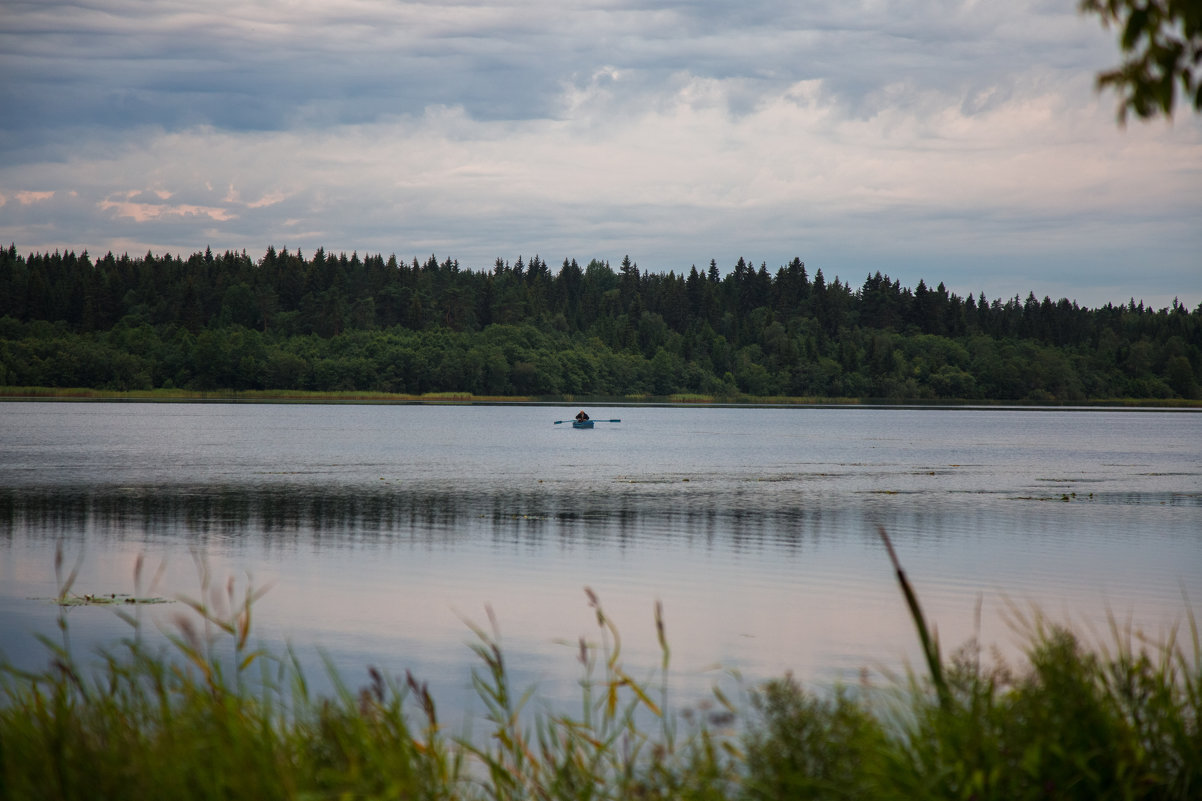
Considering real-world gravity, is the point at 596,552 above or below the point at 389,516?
above

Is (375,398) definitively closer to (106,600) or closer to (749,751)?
(106,600)

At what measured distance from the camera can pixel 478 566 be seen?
19.2 m

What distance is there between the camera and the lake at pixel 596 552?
43.7ft

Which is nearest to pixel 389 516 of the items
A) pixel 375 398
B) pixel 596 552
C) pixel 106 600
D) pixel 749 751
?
pixel 596 552

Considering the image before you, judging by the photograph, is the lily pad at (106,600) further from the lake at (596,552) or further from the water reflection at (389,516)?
the water reflection at (389,516)

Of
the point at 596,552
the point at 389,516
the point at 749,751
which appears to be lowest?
the point at 389,516

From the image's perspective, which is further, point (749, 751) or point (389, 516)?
point (389, 516)

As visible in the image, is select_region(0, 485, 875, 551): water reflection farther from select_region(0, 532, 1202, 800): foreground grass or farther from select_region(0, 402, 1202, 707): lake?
select_region(0, 532, 1202, 800): foreground grass

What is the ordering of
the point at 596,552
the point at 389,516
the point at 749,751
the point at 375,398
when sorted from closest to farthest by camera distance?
the point at 749,751 → the point at 596,552 → the point at 389,516 → the point at 375,398

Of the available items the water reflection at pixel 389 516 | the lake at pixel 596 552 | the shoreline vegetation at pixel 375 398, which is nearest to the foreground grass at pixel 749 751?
the lake at pixel 596 552

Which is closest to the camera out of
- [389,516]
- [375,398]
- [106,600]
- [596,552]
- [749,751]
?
[749,751]

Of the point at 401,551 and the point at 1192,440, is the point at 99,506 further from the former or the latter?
the point at 1192,440

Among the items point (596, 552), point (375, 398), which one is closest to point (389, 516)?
point (596, 552)

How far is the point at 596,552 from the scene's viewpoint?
69.6ft
